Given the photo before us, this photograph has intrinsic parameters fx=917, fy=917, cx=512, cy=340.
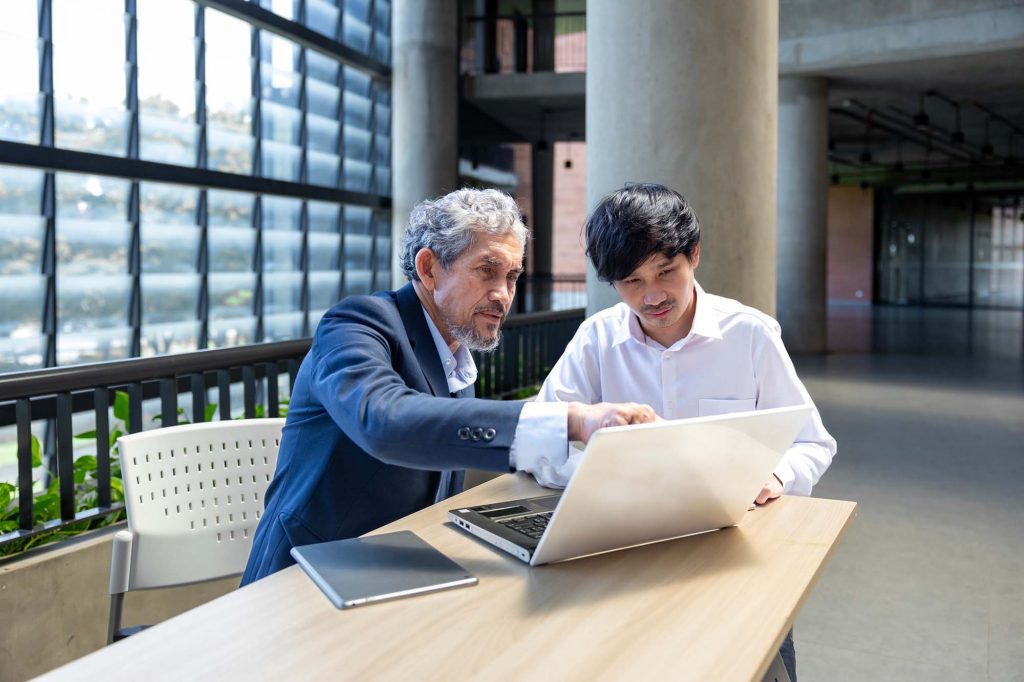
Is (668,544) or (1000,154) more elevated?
(1000,154)

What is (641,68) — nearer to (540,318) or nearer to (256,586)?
(540,318)

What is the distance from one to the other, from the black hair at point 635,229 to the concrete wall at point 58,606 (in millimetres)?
1941

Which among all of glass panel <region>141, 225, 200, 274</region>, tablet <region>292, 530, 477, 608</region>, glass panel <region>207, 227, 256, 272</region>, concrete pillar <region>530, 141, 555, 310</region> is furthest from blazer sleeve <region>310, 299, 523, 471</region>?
concrete pillar <region>530, 141, 555, 310</region>

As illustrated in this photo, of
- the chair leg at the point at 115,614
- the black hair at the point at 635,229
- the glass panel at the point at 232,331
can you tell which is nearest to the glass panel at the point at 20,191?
the glass panel at the point at 232,331

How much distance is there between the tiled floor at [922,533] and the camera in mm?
2877

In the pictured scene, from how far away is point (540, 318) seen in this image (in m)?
6.52

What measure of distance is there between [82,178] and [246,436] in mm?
6858

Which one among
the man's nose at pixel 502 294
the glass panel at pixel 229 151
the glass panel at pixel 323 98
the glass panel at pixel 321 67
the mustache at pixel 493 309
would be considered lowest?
the mustache at pixel 493 309

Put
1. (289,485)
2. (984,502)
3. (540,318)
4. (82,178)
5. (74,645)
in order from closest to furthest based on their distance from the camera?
(289,485) < (74,645) < (984,502) < (540,318) < (82,178)

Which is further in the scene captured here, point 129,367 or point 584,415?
point 129,367

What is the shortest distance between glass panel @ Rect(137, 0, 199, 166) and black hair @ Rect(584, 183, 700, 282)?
25.3 feet

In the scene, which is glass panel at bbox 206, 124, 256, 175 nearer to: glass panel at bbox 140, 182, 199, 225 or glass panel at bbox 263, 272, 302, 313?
glass panel at bbox 140, 182, 199, 225

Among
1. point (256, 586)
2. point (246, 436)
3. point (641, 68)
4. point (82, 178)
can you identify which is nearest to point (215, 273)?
point (82, 178)

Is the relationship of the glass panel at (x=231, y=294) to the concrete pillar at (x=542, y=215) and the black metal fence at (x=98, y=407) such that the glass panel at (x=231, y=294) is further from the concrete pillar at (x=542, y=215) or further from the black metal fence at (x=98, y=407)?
the concrete pillar at (x=542, y=215)
